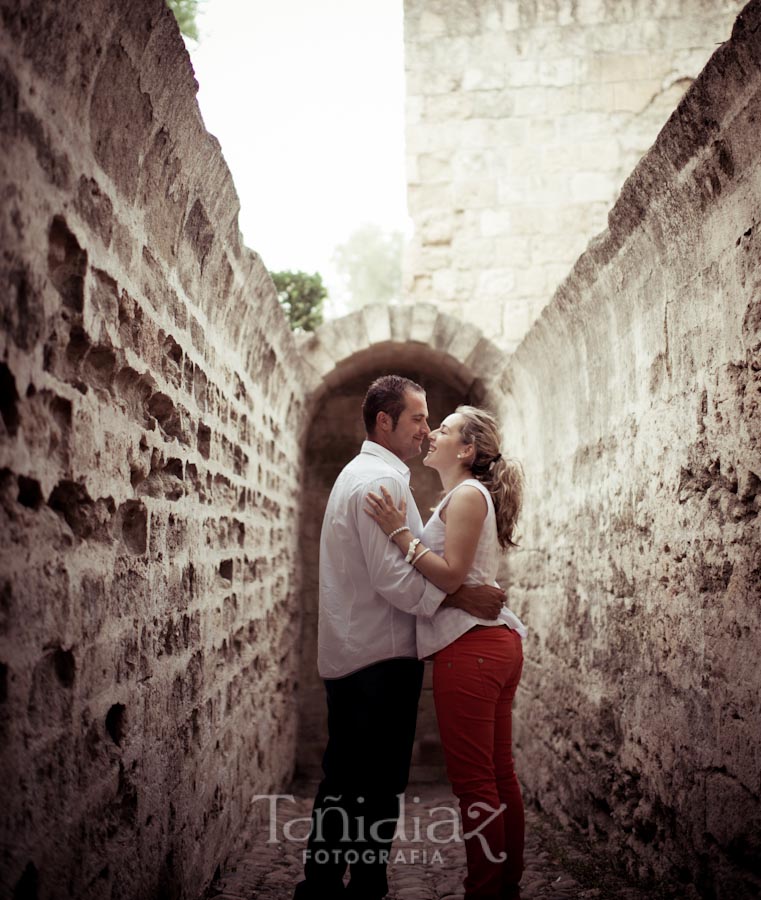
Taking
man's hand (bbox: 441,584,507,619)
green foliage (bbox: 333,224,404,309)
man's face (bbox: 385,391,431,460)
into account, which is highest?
green foliage (bbox: 333,224,404,309)

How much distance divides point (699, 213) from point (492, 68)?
20.5 feet

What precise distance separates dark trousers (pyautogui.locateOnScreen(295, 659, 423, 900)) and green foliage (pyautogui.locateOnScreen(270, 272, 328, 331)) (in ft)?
20.1

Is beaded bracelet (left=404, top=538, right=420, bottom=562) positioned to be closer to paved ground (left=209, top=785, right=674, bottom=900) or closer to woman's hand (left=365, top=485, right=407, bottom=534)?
woman's hand (left=365, top=485, right=407, bottom=534)

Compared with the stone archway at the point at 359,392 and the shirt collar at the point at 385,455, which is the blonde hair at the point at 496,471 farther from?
the stone archway at the point at 359,392

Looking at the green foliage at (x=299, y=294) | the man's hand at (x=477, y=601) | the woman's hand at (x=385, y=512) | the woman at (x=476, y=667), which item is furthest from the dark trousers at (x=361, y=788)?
the green foliage at (x=299, y=294)

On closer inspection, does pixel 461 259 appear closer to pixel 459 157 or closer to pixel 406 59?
pixel 459 157

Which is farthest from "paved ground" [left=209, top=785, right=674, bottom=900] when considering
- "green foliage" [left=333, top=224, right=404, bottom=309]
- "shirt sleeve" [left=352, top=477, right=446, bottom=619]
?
"green foliage" [left=333, top=224, right=404, bottom=309]

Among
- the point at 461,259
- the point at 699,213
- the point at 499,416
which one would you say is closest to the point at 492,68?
the point at 461,259

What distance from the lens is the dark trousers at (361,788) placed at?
271 cm

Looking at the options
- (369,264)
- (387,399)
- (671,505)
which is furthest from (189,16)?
(369,264)

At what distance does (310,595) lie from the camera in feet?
24.7

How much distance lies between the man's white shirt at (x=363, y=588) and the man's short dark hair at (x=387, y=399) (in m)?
0.21

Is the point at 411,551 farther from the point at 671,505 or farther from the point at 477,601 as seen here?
the point at 671,505

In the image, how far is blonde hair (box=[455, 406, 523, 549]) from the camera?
9.69ft
